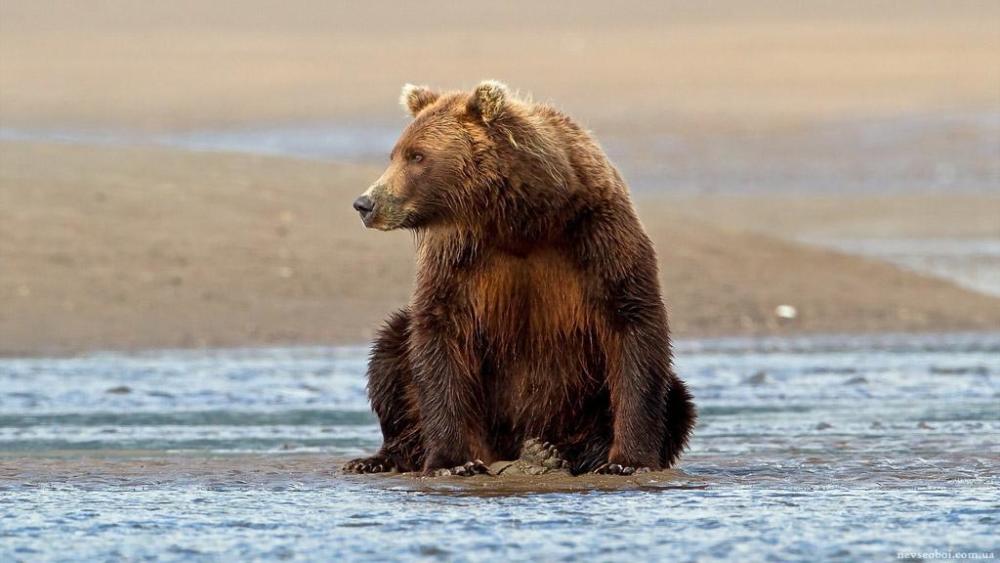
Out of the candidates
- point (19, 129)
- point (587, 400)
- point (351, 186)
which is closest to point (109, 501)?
point (587, 400)

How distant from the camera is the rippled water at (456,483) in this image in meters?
5.46

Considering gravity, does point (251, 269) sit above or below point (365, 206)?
above

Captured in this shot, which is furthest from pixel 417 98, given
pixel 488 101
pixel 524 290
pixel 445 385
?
pixel 445 385

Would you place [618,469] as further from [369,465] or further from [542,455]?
[369,465]

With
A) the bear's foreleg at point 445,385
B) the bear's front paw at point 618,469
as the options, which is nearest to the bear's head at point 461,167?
the bear's foreleg at point 445,385

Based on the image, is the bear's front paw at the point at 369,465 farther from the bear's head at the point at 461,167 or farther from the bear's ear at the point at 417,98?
the bear's ear at the point at 417,98

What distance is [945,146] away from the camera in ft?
93.9

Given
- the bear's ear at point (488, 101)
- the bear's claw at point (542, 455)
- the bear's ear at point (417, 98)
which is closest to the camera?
the bear's ear at point (488, 101)

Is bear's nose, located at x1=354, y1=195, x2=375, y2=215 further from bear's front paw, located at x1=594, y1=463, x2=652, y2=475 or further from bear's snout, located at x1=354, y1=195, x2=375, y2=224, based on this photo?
bear's front paw, located at x1=594, y1=463, x2=652, y2=475

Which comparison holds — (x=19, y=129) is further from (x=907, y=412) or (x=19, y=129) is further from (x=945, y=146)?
(x=907, y=412)

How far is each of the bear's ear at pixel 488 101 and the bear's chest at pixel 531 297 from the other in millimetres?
501

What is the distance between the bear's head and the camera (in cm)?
680

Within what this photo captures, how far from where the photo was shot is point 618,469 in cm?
679

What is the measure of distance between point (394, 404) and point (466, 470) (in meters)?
0.64
